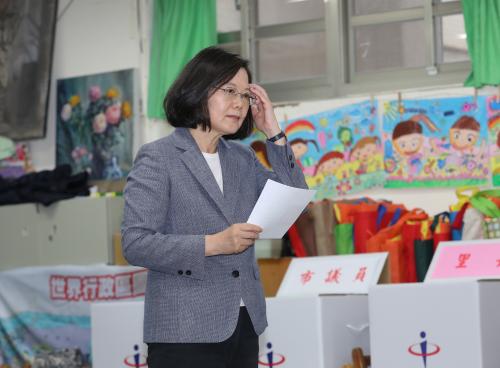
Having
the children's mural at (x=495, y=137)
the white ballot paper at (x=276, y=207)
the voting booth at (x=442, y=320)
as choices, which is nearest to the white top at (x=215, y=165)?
the white ballot paper at (x=276, y=207)

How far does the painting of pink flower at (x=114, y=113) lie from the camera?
5.14 metres

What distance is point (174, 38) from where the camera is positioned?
494cm

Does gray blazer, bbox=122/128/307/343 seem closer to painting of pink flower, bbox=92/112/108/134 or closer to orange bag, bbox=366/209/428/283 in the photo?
orange bag, bbox=366/209/428/283

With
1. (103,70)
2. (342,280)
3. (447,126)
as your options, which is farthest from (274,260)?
(103,70)

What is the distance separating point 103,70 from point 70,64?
0.28 m

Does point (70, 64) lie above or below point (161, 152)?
above

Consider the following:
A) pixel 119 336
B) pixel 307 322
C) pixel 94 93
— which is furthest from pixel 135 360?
pixel 94 93

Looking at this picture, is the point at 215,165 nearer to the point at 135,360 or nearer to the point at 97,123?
the point at 135,360

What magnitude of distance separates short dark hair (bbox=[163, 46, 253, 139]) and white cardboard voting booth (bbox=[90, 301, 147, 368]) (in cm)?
166

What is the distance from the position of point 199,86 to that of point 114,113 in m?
3.38

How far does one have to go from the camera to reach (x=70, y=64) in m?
5.45

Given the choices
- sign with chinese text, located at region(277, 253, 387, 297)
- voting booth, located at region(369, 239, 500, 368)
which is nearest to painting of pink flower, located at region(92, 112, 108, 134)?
sign with chinese text, located at region(277, 253, 387, 297)

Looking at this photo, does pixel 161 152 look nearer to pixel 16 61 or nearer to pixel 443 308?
pixel 443 308

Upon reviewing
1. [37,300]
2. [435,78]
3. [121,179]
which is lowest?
[37,300]
